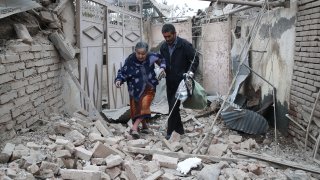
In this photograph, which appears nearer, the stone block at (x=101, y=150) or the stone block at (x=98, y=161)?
the stone block at (x=98, y=161)

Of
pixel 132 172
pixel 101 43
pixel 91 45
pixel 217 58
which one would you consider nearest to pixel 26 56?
pixel 132 172

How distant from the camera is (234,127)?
632 centimetres

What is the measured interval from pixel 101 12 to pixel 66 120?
2.96m

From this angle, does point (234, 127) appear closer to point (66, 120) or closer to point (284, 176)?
point (284, 176)

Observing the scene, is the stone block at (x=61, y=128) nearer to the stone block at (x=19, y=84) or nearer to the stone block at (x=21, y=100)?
the stone block at (x=21, y=100)

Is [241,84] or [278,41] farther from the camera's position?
[241,84]

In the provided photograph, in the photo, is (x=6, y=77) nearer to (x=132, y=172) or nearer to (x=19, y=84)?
(x=19, y=84)

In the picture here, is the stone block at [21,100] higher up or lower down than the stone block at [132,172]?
higher up

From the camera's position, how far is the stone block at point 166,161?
12.7 feet

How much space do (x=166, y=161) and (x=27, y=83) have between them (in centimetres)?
188

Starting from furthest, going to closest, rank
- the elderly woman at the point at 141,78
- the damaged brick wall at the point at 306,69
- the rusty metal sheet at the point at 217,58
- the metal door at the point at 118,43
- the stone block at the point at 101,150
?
the rusty metal sheet at the point at 217,58 < the metal door at the point at 118,43 < the elderly woman at the point at 141,78 < the damaged brick wall at the point at 306,69 < the stone block at the point at 101,150

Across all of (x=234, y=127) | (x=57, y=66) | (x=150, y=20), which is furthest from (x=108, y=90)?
(x=150, y=20)

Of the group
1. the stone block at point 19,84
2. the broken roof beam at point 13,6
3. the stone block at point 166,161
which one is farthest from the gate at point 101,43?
the stone block at point 166,161

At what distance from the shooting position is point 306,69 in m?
5.42
